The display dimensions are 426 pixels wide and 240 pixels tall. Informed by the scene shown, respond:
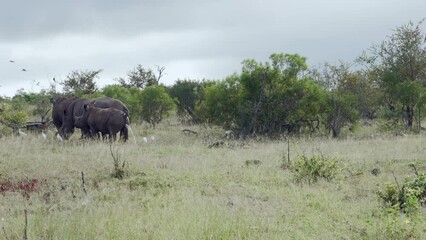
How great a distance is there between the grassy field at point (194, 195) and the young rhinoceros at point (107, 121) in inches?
119

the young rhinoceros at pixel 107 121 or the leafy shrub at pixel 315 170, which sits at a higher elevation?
the young rhinoceros at pixel 107 121

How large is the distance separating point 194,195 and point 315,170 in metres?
3.15

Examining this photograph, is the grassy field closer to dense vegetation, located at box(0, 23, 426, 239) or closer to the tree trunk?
dense vegetation, located at box(0, 23, 426, 239)

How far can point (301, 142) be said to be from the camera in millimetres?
19516

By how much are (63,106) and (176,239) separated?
17472mm

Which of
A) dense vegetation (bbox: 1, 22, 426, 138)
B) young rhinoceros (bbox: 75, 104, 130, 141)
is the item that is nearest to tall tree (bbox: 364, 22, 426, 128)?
dense vegetation (bbox: 1, 22, 426, 138)

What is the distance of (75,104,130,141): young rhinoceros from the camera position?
1983cm

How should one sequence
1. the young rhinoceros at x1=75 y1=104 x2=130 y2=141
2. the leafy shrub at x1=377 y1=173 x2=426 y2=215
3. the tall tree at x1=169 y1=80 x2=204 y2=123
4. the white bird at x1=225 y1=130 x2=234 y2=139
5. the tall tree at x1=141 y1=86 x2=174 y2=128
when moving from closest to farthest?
the leafy shrub at x1=377 y1=173 x2=426 y2=215 < the young rhinoceros at x1=75 y1=104 x2=130 y2=141 < the white bird at x1=225 y1=130 x2=234 y2=139 < the tall tree at x1=141 y1=86 x2=174 y2=128 < the tall tree at x1=169 y1=80 x2=204 y2=123

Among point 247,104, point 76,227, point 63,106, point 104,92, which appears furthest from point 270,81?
point 76,227

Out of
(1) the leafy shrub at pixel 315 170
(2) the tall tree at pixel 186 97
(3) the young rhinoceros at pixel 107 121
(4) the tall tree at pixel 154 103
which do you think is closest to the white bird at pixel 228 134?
(3) the young rhinoceros at pixel 107 121

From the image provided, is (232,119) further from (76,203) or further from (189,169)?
(76,203)

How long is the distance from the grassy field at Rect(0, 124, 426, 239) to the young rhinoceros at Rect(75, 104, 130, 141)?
301 centimetres

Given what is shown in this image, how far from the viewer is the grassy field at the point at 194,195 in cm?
721

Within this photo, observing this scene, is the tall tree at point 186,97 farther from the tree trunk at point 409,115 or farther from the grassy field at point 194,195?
the grassy field at point 194,195
